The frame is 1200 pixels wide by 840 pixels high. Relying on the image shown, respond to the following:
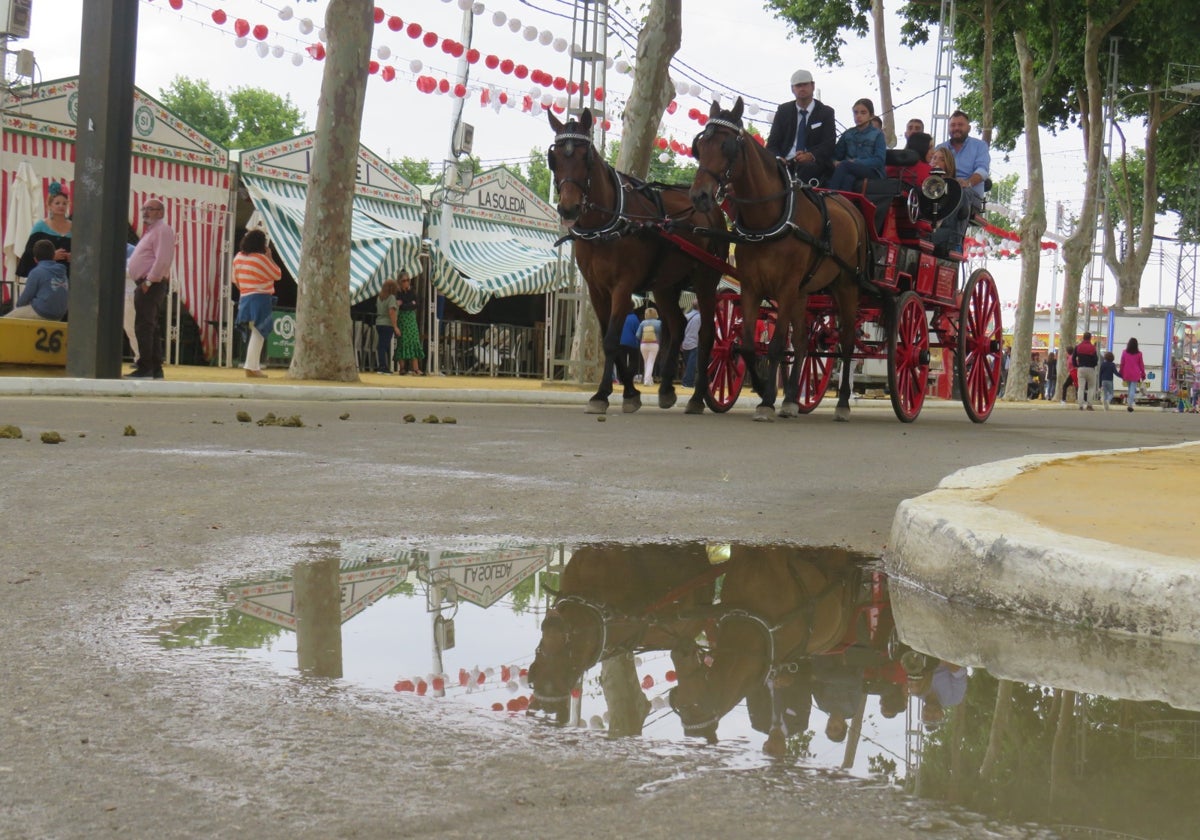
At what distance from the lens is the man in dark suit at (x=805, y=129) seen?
12906 mm

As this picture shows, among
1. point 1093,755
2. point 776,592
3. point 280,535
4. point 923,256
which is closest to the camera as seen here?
point 1093,755

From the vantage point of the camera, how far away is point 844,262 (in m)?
12.0

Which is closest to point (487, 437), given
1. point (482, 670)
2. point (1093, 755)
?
point (482, 670)

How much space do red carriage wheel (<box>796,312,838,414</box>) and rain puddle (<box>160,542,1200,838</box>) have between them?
937 centimetres

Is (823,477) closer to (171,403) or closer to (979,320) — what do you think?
Result: (171,403)

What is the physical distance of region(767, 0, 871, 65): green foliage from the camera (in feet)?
105

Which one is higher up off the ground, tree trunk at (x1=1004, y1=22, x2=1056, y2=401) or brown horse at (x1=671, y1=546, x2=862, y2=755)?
tree trunk at (x1=1004, y1=22, x2=1056, y2=401)

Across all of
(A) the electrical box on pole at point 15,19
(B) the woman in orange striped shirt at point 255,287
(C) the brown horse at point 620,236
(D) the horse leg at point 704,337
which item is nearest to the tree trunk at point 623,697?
(C) the brown horse at point 620,236

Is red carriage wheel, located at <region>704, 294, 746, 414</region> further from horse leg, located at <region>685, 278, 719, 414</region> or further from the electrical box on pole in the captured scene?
the electrical box on pole

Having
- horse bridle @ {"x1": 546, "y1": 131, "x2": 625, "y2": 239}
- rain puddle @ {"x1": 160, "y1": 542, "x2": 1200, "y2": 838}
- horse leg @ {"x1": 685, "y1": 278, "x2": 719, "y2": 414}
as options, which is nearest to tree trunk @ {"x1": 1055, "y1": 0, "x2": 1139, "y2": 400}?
horse leg @ {"x1": 685, "y1": 278, "x2": 719, "y2": 414}

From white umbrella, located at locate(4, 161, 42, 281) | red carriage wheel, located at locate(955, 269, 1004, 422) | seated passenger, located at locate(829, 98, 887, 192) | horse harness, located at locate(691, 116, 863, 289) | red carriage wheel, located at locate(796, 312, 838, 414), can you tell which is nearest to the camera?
horse harness, located at locate(691, 116, 863, 289)

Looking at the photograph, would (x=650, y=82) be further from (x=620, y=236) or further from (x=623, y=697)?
(x=623, y=697)

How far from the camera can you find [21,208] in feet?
61.2

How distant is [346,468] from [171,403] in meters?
5.94
